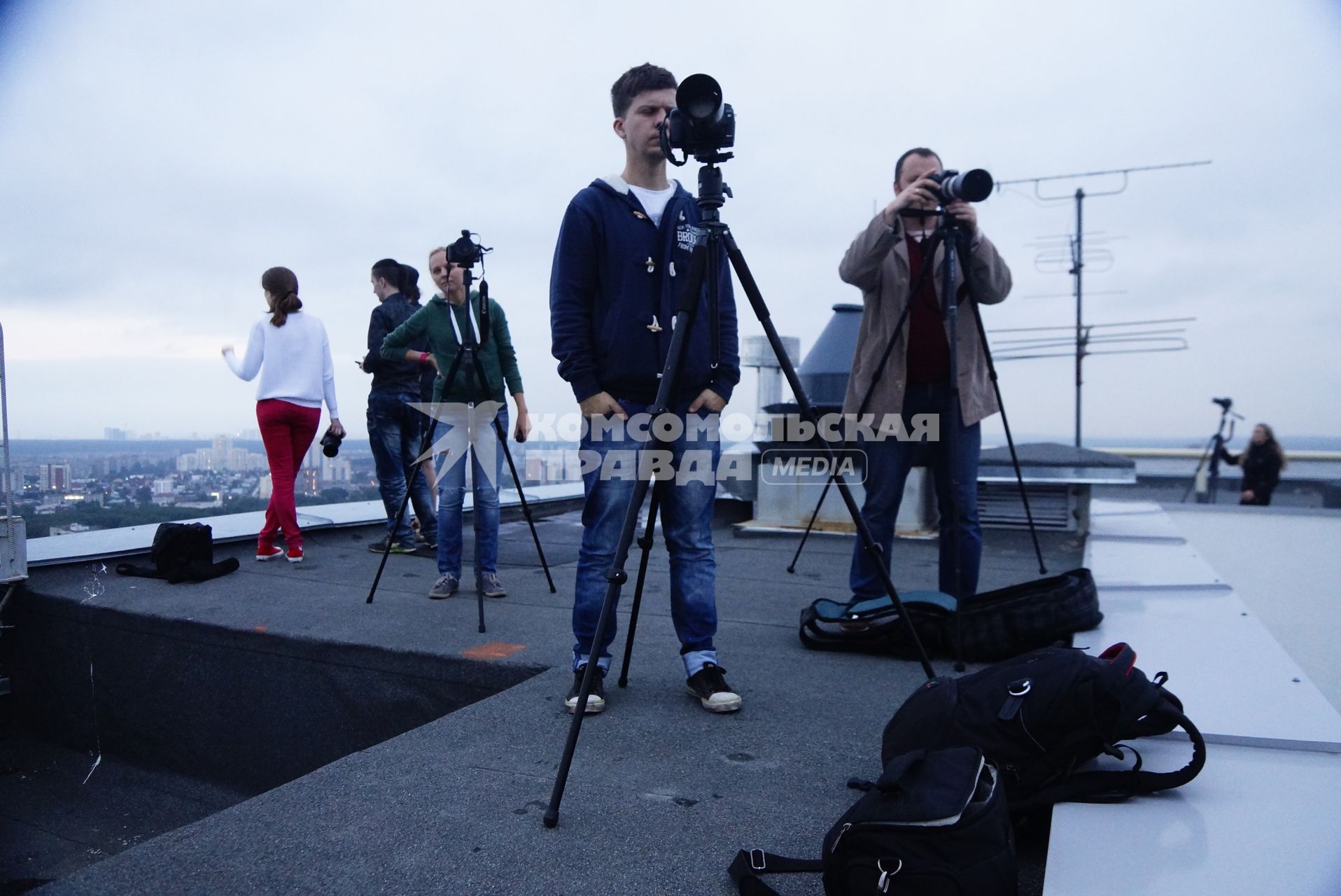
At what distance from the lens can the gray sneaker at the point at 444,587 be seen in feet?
11.3

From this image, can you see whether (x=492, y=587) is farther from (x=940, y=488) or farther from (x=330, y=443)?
(x=940, y=488)

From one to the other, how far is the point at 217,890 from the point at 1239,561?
5029mm

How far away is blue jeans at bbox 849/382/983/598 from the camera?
8.96 ft

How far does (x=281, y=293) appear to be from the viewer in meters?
4.27

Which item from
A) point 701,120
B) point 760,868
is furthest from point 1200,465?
point 760,868

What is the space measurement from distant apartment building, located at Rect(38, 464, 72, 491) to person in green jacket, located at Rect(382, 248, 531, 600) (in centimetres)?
158

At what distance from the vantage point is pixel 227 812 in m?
1.49

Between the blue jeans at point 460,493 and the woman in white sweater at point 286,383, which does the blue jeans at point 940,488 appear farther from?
the woman in white sweater at point 286,383

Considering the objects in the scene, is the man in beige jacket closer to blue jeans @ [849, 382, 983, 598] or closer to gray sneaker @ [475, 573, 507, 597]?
blue jeans @ [849, 382, 983, 598]

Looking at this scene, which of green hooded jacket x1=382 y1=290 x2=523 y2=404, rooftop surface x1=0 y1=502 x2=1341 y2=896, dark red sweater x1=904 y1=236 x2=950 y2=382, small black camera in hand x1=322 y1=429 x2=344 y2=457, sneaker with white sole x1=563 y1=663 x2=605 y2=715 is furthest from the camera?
small black camera in hand x1=322 y1=429 x2=344 y2=457

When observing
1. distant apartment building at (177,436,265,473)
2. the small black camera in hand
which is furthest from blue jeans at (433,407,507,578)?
distant apartment building at (177,436,265,473)

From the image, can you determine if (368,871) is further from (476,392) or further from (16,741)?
(16,741)

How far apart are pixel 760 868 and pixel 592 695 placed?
2.93 feet

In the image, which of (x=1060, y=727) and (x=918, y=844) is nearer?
(x=918, y=844)
